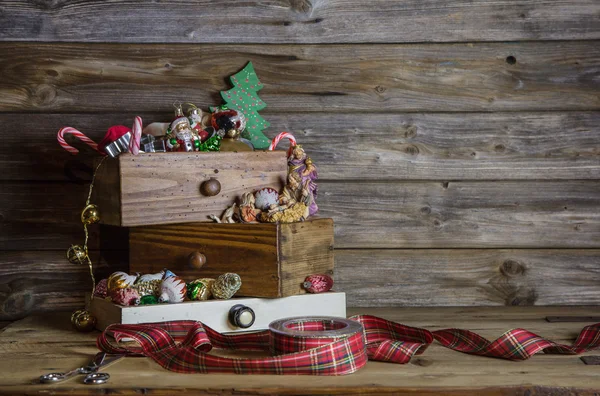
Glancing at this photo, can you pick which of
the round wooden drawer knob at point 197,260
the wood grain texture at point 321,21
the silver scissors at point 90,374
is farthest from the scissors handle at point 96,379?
the wood grain texture at point 321,21

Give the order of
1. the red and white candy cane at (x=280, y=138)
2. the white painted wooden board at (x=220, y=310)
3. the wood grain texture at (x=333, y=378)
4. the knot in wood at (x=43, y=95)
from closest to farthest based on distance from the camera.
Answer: the wood grain texture at (x=333, y=378) → the white painted wooden board at (x=220, y=310) → the red and white candy cane at (x=280, y=138) → the knot in wood at (x=43, y=95)

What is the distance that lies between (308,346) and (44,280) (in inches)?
30.8

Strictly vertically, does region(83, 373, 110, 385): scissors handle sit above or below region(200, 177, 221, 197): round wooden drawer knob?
below

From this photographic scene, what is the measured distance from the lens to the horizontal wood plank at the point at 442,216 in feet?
5.04

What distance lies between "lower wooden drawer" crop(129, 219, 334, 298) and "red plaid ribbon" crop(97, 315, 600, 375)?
116mm

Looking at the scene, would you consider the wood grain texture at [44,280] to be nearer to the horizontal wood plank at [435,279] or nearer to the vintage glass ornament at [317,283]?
the horizontal wood plank at [435,279]

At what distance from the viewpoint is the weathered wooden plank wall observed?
152 centimetres

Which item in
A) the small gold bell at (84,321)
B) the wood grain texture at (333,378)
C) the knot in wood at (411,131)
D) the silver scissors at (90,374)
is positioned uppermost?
the knot in wood at (411,131)

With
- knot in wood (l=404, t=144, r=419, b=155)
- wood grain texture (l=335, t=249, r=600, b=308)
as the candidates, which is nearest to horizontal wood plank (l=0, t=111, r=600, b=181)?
knot in wood (l=404, t=144, r=419, b=155)

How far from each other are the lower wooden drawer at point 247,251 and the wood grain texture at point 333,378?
0.19 meters

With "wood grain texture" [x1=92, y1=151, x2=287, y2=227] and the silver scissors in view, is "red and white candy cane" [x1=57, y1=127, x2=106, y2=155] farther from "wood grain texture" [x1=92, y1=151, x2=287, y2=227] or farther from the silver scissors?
the silver scissors

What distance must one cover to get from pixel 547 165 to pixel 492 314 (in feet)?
1.13

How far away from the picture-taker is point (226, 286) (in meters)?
1.22

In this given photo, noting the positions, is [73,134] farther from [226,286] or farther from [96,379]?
[96,379]
